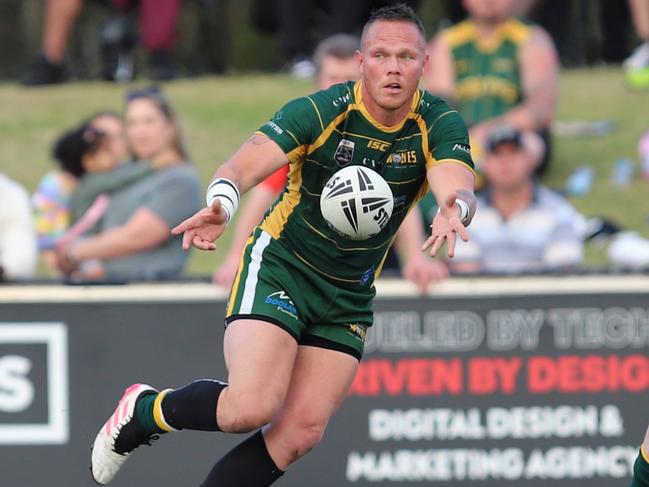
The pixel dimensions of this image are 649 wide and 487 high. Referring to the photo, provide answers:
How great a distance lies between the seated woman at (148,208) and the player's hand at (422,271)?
1536mm

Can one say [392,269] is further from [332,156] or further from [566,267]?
[332,156]

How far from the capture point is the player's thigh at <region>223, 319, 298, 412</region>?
568cm

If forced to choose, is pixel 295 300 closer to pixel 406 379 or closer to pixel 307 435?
pixel 307 435

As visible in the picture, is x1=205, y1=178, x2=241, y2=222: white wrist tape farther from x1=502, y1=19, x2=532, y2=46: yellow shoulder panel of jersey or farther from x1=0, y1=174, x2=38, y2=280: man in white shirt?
x1=502, y1=19, x2=532, y2=46: yellow shoulder panel of jersey

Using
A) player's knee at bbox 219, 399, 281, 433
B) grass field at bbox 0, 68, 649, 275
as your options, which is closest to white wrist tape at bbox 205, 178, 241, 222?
player's knee at bbox 219, 399, 281, 433

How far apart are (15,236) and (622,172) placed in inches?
213

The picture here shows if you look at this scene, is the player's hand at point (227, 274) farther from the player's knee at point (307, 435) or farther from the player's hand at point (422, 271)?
the player's knee at point (307, 435)

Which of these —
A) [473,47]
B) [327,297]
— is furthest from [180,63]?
[327,297]

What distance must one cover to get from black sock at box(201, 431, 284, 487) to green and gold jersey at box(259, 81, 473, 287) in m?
0.82

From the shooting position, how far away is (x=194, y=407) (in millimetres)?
5836

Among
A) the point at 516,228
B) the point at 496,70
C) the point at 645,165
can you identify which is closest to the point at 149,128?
the point at 516,228

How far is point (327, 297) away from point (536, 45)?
406 centimetres

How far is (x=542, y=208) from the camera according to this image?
8.38 m

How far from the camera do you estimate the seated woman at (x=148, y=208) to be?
8336mm
